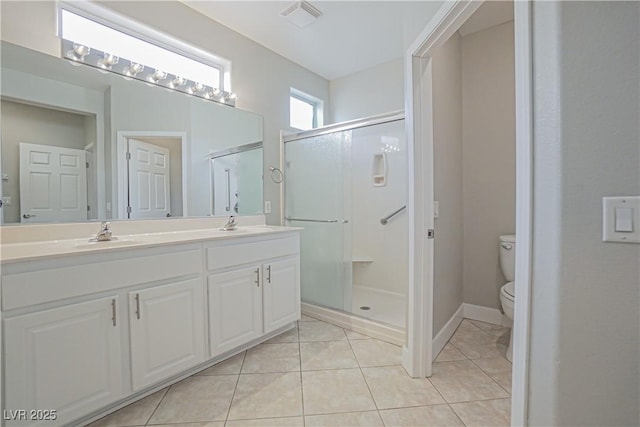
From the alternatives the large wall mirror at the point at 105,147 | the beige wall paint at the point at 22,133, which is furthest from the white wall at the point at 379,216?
the beige wall paint at the point at 22,133

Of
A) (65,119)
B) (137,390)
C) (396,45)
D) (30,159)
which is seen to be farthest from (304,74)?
(137,390)

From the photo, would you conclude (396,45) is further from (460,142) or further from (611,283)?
(611,283)

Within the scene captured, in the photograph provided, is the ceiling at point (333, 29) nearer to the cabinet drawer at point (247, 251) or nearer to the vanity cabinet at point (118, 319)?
the cabinet drawer at point (247, 251)

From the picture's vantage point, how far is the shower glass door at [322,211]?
→ 261 cm

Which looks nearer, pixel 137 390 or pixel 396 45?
pixel 137 390

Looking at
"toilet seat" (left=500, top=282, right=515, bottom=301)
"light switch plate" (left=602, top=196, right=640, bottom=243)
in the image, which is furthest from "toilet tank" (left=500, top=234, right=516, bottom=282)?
"light switch plate" (left=602, top=196, right=640, bottom=243)

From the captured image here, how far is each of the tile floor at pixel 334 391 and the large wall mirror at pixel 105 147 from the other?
113 centimetres

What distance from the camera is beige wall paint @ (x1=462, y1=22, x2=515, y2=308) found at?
2412 mm

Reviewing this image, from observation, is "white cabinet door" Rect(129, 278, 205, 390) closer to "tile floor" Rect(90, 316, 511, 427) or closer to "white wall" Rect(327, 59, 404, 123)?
"tile floor" Rect(90, 316, 511, 427)

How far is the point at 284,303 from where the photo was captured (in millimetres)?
2197

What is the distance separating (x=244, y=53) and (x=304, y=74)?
2.56 feet

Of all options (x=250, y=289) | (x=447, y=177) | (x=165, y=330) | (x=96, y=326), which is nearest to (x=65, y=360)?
(x=96, y=326)

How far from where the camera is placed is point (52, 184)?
159 cm

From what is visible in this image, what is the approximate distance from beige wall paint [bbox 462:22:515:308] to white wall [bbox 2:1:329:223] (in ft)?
5.33
